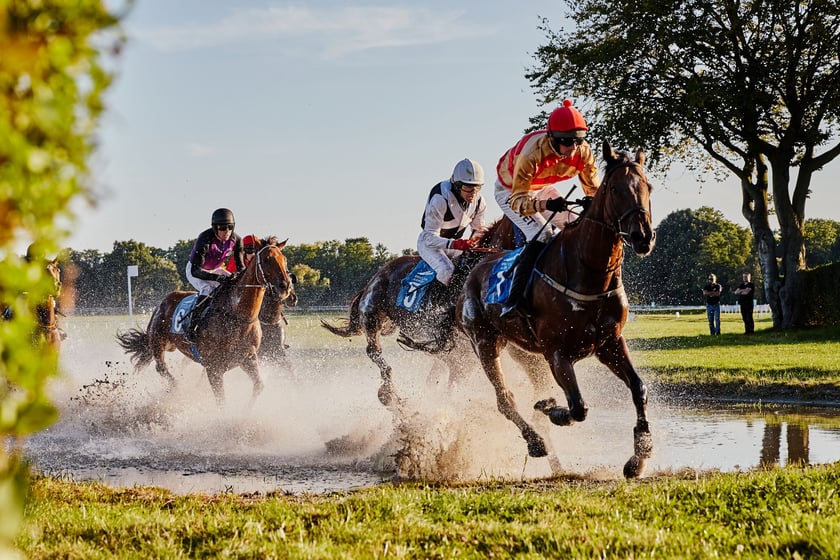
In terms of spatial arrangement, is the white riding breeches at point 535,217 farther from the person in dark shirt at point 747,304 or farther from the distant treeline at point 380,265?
the distant treeline at point 380,265

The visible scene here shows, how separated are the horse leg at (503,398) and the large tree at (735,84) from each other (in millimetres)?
18462

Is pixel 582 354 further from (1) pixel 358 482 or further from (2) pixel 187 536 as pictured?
(2) pixel 187 536

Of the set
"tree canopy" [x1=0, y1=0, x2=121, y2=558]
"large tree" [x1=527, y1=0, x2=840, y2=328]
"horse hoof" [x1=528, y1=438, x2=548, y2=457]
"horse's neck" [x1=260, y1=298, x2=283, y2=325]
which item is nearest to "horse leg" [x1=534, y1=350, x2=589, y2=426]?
"horse hoof" [x1=528, y1=438, x2=548, y2=457]

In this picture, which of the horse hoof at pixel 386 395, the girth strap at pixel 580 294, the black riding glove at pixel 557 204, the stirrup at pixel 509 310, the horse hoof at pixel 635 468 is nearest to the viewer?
the horse hoof at pixel 635 468

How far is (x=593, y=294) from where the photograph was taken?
766 cm

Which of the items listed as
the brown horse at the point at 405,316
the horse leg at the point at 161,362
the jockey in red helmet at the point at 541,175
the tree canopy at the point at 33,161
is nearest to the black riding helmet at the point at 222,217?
the brown horse at the point at 405,316

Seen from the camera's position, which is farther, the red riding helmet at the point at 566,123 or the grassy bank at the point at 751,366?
the grassy bank at the point at 751,366

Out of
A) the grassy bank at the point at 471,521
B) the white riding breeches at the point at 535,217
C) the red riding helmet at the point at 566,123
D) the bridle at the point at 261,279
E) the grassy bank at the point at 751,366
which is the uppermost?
the red riding helmet at the point at 566,123

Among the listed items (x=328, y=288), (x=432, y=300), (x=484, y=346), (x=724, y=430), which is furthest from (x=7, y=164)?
(x=328, y=288)

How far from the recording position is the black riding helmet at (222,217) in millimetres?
13008

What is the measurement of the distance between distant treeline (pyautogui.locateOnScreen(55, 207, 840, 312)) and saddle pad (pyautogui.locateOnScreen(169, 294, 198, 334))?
6282cm

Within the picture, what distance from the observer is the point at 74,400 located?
14383mm

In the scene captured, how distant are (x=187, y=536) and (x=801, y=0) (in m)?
26.1

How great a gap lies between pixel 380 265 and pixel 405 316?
244ft
